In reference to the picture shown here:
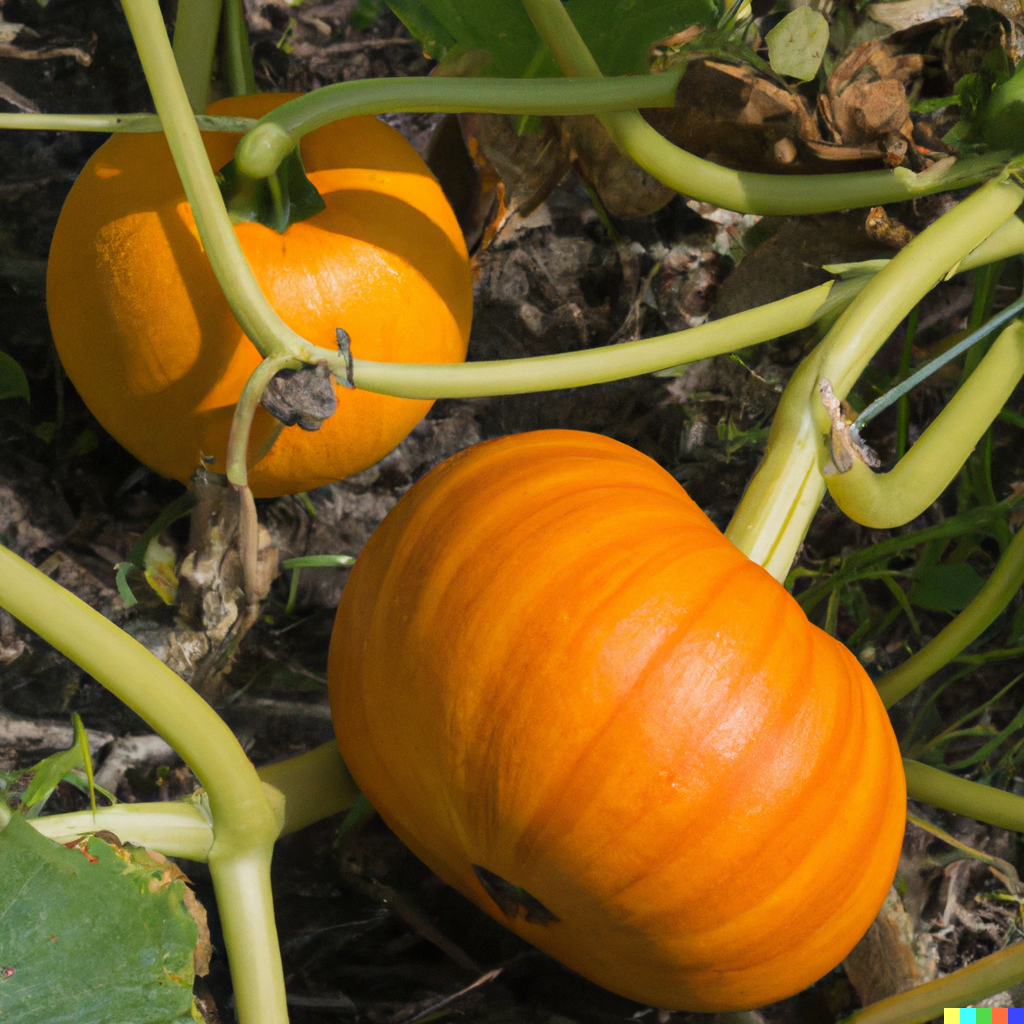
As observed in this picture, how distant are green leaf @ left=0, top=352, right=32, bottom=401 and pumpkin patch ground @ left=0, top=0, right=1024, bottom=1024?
52 millimetres

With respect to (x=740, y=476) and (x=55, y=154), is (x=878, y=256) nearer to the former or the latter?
(x=740, y=476)

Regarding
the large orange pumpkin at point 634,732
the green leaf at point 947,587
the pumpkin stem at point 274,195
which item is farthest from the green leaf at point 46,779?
Result: the green leaf at point 947,587

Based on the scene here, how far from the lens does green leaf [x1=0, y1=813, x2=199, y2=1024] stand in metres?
0.68

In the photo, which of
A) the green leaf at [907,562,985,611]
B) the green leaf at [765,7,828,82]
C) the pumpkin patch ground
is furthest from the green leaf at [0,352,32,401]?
the green leaf at [907,562,985,611]

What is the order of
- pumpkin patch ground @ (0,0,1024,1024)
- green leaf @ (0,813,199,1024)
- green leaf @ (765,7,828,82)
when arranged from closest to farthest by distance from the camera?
1. green leaf @ (0,813,199,1024)
2. green leaf @ (765,7,828,82)
3. pumpkin patch ground @ (0,0,1024,1024)

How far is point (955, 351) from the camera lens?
919 mm

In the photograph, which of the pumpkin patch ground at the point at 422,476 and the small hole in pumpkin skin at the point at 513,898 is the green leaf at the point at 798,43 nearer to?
the pumpkin patch ground at the point at 422,476

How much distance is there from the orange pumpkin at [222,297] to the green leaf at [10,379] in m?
0.16

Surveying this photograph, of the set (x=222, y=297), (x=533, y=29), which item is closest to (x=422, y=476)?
(x=222, y=297)

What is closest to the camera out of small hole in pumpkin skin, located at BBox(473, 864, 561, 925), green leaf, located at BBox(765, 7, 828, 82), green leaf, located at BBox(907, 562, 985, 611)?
small hole in pumpkin skin, located at BBox(473, 864, 561, 925)

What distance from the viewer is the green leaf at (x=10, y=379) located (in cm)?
116

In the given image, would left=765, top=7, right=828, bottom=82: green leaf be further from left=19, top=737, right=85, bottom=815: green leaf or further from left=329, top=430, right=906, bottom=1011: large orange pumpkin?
left=19, top=737, right=85, bottom=815: green leaf

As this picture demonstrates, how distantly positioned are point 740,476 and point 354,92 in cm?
71

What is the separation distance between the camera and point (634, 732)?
71cm
